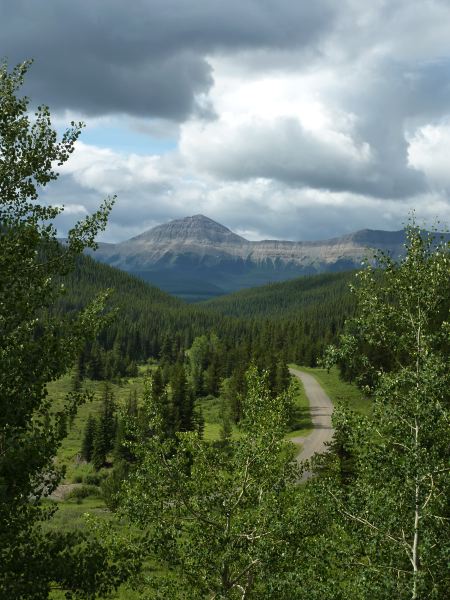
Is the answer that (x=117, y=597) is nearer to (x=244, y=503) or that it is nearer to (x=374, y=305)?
(x=244, y=503)

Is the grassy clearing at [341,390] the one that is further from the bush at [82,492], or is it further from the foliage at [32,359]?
the foliage at [32,359]

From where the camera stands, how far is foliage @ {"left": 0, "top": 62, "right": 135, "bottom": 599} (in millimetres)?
11016

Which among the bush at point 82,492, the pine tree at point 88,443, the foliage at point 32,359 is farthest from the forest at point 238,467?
the pine tree at point 88,443

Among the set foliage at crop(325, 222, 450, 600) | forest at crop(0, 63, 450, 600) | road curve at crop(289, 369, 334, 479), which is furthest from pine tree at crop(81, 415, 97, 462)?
foliage at crop(325, 222, 450, 600)

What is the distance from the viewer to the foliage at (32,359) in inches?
434

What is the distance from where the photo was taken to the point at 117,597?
25297 mm

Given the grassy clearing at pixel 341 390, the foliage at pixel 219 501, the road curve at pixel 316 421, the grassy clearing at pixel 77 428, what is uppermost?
the foliage at pixel 219 501

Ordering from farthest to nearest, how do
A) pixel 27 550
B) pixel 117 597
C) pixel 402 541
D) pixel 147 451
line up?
1. pixel 117 597
2. pixel 147 451
3. pixel 402 541
4. pixel 27 550

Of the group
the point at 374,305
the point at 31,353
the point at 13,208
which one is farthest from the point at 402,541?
the point at 13,208

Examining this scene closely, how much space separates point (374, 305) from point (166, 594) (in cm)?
959

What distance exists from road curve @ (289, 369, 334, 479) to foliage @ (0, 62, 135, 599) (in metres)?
34.3

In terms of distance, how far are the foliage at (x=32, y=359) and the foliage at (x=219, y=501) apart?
1.83 metres

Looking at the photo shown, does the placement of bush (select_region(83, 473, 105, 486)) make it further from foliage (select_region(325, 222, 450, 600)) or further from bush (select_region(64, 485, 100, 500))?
foliage (select_region(325, 222, 450, 600))

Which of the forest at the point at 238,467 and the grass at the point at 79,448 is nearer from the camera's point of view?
the forest at the point at 238,467
